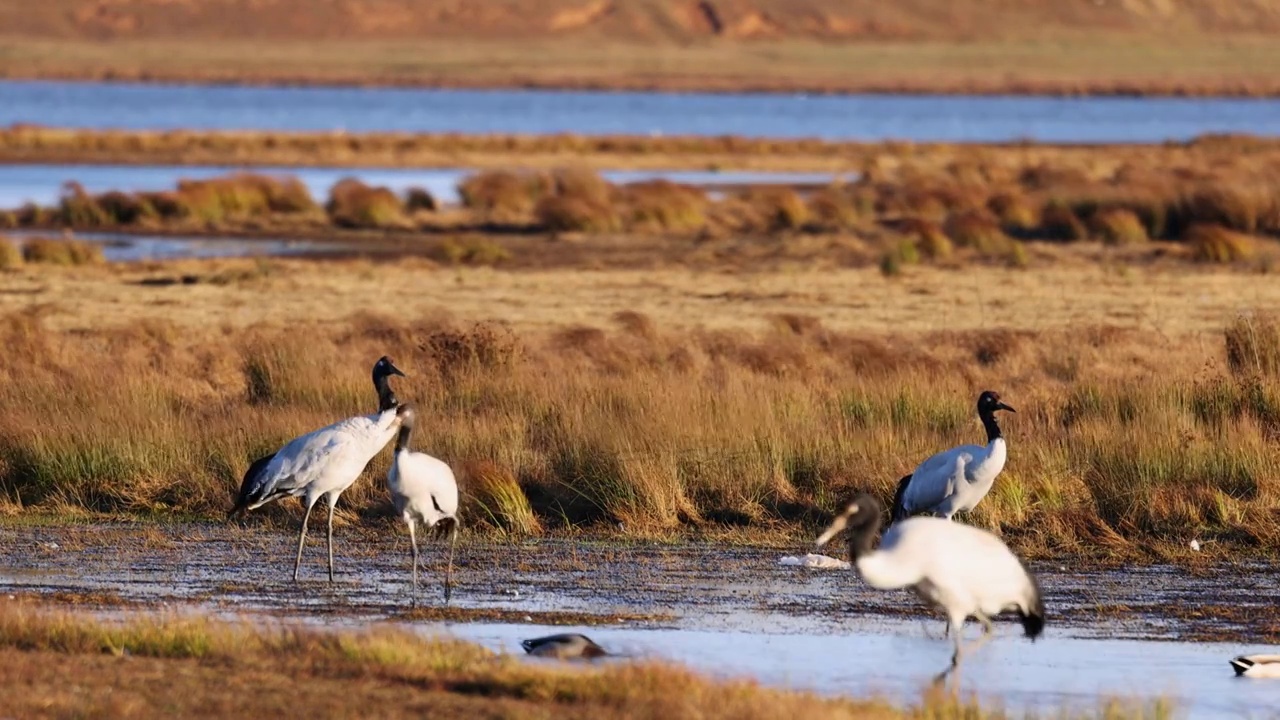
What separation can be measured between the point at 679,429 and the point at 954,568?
5567mm

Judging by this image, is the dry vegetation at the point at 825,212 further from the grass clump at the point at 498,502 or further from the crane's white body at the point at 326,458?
the crane's white body at the point at 326,458

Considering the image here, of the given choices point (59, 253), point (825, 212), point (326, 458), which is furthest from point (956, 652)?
point (825, 212)

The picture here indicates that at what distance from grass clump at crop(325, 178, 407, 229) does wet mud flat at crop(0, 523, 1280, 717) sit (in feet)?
90.8

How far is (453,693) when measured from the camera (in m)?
8.45

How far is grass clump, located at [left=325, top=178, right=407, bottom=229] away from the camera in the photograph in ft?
135

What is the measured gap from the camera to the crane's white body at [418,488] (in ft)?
37.5

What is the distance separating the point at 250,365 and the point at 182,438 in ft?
10.6

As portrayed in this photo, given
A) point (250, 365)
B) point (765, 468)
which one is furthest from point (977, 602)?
point (250, 365)

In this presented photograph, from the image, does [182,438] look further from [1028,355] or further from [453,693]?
[1028,355]

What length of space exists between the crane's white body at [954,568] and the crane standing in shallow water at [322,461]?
141 inches

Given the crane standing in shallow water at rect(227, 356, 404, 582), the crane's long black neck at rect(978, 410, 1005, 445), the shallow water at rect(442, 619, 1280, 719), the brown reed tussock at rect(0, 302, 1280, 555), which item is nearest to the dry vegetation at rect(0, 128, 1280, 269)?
the brown reed tussock at rect(0, 302, 1280, 555)

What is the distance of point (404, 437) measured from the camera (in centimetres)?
1173

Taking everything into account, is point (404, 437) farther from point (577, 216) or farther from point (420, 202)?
point (420, 202)

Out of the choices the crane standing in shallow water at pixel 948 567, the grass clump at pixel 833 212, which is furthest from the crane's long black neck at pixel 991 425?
the grass clump at pixel 833 212
